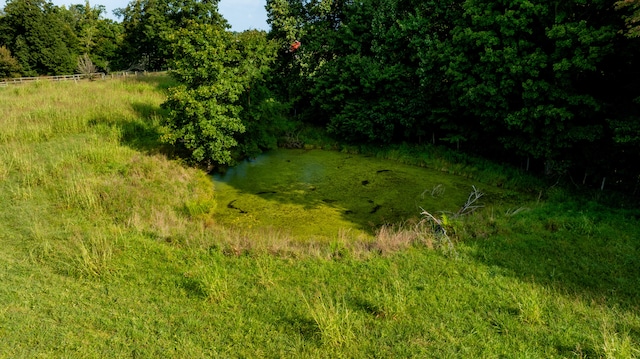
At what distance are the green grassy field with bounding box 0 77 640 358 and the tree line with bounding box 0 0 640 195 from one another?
8.34ft

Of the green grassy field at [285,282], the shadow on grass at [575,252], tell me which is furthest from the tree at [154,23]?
the shadow on grass at [575,252]

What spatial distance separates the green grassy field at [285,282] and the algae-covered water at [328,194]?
1.24 metres

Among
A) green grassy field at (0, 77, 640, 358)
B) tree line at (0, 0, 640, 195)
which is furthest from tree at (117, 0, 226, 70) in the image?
green grassy field at (0, 77, 640, 358)

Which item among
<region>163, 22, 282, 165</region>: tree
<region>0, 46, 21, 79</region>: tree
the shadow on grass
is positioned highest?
<region>0, 46, 21, 79</region>: tree

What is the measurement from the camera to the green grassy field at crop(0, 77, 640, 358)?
19.1 ft

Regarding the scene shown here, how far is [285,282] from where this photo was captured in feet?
24.9

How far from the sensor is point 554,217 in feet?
35.7

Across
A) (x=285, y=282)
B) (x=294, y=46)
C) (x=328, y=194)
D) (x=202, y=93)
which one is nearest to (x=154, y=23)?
(x=294, y=46)

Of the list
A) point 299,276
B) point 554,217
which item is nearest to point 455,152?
point 554,217

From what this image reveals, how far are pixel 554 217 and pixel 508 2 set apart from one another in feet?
28.8

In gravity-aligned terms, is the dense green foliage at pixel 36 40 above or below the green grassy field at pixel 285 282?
above

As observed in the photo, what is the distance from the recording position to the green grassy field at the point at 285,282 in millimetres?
5812

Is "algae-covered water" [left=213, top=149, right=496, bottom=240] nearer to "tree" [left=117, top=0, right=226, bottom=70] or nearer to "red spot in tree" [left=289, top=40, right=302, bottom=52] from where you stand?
"red spot in tree" [left=289, top=40, right=302, bottom=52]

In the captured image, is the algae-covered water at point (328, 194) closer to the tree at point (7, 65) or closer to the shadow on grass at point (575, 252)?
the shadow on grass at point (575, 252)
